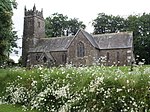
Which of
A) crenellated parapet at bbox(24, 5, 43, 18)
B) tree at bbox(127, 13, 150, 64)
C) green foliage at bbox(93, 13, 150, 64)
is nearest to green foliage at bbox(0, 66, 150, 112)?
green foliage at bbox(93, 13, 150, 64)

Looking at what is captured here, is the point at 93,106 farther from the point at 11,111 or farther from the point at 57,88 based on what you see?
the point at 11,111

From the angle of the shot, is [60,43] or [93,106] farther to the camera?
[60,43]

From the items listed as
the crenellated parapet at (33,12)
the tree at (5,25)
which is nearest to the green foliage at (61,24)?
the crenellated parapet at (33,12)

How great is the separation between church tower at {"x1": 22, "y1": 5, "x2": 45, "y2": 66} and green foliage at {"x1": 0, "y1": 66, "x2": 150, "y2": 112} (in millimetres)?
52922

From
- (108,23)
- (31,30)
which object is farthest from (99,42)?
(108,23)

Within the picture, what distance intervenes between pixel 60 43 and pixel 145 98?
54933 millimetres

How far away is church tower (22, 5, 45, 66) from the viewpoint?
67.7 m

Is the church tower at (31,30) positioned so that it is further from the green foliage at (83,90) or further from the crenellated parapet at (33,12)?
the green foliage at (83,90)

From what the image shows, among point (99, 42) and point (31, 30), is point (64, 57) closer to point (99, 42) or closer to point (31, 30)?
point (99, 42)

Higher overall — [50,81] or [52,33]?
[52,33]

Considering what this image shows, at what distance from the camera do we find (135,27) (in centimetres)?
7444

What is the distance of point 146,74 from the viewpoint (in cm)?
1058

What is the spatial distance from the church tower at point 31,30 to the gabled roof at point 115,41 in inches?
602

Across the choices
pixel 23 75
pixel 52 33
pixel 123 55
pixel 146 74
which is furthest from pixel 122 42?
pixel 146 74
